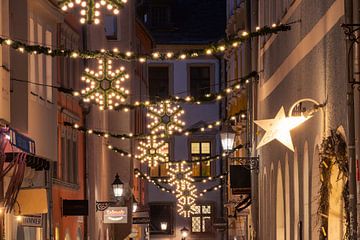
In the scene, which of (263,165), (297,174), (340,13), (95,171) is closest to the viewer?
(340,13)

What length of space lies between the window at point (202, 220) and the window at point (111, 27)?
710 inches

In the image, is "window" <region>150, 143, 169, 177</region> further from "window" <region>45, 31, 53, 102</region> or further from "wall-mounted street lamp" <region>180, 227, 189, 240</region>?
"window" <region>45, 31, 53, 102</region>

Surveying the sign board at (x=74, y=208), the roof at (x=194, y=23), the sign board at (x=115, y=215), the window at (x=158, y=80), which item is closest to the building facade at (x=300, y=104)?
the sign board at (x=74, y=208)

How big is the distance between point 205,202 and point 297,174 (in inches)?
1993

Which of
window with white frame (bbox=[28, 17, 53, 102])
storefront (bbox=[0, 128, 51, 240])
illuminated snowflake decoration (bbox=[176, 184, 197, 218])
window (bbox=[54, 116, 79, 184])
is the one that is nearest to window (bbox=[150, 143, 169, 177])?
illuminated snowflake decoration (bbox=[176, 184, 197, 218])

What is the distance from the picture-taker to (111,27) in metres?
58.3

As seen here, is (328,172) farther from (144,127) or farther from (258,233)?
(144,127)

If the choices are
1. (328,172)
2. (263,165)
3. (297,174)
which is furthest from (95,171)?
(328,172)

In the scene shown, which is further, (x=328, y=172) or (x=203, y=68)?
(x=203, y=68)

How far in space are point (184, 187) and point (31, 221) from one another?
40.7 meters

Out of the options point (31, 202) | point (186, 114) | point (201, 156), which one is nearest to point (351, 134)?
point (31, 202)

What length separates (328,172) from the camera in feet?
59.1

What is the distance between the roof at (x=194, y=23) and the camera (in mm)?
A: 76438

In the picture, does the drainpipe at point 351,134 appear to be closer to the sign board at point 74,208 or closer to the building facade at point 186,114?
the sign board at point 74,208
